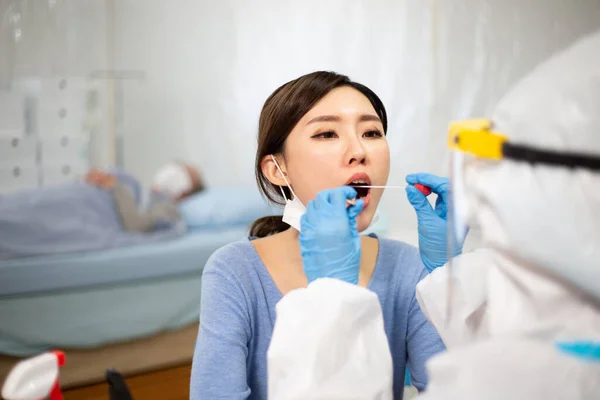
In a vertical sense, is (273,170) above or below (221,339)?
above

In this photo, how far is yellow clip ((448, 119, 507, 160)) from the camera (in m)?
0.49

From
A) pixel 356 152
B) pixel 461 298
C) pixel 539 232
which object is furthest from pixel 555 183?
pixel 356 152

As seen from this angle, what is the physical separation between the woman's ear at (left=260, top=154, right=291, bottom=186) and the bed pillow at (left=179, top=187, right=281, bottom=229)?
1.56 metres

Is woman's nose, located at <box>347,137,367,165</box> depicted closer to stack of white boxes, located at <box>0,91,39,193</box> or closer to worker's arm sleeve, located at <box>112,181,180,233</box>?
worker's arm sleeve, located at <box>112,181,180,233</box>

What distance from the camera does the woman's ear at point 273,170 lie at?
3.71 ft

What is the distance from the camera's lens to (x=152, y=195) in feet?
9.61

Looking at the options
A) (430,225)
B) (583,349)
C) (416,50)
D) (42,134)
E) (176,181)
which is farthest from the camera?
(176,181)

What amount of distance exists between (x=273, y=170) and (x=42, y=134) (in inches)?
81.0

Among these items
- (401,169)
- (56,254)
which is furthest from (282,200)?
(56,254)

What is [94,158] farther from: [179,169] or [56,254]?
[56,254]

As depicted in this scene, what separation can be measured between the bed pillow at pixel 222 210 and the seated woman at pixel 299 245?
160cm

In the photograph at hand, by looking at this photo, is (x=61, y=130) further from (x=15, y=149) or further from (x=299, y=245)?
(x=299, y=245)

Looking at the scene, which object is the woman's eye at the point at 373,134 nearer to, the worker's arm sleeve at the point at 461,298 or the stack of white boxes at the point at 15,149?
the worker's arm sleeve at the point at 461,298

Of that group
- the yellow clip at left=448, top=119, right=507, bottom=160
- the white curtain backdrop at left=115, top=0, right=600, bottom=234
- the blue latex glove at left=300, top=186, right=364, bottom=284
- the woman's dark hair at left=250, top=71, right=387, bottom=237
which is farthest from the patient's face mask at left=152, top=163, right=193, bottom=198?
the yellow clip at left=448, top=119, right=507, bottom=160
